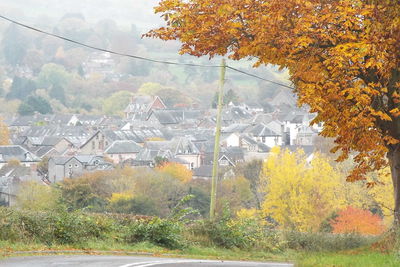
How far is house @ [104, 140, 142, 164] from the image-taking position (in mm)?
111812

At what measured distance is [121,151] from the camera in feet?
371

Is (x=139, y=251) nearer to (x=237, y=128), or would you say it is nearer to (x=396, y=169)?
(x=396, y=169)

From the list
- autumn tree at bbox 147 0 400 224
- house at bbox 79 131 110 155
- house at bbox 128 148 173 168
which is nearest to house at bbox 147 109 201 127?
house at bbox 79 131 110 155

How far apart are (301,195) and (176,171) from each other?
23919 mm

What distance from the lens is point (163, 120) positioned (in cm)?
16475

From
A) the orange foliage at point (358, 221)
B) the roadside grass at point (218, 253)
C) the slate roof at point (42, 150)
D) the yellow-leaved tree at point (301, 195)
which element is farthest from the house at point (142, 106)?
the roadside grass at point (218, 253)

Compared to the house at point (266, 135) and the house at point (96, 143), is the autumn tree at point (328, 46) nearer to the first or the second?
the house at point (96, 143)

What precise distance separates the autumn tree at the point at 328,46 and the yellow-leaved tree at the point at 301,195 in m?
45.8

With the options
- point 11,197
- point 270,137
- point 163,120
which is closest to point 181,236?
point 11,197

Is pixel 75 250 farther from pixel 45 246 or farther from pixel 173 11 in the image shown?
pixel 173 11

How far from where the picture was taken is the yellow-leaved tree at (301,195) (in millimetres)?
62188

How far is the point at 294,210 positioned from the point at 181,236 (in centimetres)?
4385

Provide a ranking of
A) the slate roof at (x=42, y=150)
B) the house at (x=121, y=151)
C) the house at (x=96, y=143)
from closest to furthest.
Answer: the house at (x=121, y=151) → the slate roof at (x=42, y=150) → the house at (x=96, y=143)

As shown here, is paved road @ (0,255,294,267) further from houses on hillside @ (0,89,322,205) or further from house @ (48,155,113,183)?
house @ (48,155,113,183)
